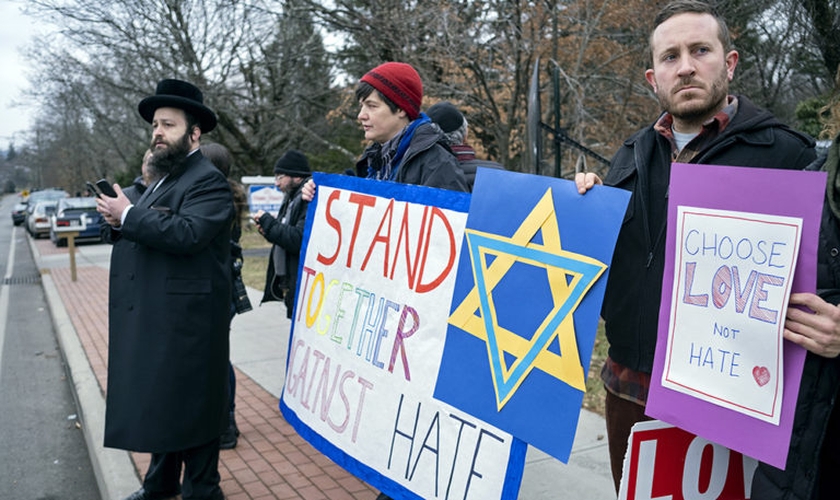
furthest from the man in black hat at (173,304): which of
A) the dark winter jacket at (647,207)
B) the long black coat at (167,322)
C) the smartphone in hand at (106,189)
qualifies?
the dark winter jacket at (647,207)

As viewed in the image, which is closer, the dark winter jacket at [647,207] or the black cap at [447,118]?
the dark winter jacket at [647,207]

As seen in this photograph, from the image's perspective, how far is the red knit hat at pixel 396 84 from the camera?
9.57 feet

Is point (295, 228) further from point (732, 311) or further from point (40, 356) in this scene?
point (40, 356)

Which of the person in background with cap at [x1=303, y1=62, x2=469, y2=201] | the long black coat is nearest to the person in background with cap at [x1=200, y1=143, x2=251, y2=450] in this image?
the long black coat

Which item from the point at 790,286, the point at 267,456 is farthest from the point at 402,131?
the point at 267,456

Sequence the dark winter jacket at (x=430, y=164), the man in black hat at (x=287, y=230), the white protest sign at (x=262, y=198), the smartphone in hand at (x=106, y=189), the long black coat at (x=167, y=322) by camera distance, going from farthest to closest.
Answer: the white protest sign at (x=262, y=198) → the man in black hat at (x=287, y=230) → the smartphone in hand at (x=106, y=189) → the long black coat at (x=167, y=322) → the dark winter jacket at (x=430, y=164)

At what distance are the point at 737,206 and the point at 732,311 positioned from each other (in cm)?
25

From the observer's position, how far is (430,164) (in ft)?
9.23

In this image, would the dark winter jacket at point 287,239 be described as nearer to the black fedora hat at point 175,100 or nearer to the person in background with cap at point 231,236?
the person in background with cap at point 231,236

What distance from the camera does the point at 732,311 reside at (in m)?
1.59

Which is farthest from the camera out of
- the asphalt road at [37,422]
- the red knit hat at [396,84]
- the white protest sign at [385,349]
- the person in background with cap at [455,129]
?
the asphalt road at [37,422]

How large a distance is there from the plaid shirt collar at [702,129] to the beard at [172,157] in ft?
7.41

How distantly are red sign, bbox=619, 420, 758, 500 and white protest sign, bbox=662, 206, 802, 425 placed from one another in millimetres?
197

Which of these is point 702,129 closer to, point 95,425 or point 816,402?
point 816,402
